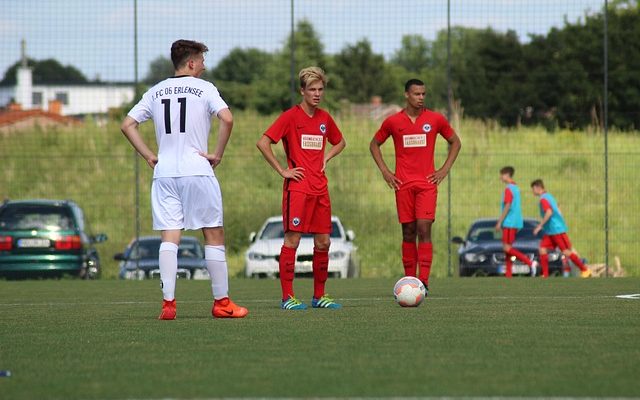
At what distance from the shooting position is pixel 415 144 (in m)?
13.6

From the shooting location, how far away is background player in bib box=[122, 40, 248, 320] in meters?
10.2

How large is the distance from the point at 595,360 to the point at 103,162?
2126 centimetres

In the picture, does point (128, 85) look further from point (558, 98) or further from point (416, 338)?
point (416, 338)

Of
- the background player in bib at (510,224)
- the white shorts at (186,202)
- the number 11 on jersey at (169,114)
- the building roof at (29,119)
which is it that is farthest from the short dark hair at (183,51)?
the building roof at (29,119)

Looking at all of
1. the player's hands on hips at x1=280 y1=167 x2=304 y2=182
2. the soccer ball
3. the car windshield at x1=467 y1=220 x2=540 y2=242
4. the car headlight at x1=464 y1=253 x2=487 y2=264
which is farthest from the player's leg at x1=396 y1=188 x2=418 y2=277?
the car windshield at x1=467 y1=220 x2=540 y2=242

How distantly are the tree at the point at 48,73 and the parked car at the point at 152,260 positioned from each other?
3.50 metres

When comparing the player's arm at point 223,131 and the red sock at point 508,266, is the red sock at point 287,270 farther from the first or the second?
the red sock at point 508,266

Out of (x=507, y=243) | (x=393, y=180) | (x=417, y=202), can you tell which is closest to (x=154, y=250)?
(x=507, y=243)

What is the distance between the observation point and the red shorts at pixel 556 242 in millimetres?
23027

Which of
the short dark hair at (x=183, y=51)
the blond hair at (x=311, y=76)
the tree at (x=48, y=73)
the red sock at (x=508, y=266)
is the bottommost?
the red sock at (x=508, y=266)

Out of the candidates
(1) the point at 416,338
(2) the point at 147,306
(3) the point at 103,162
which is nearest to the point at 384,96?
(3) the point at 103,162

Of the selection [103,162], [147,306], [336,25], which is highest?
[336,25]

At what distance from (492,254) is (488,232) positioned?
4.63ft

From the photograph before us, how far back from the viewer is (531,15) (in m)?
24.8
